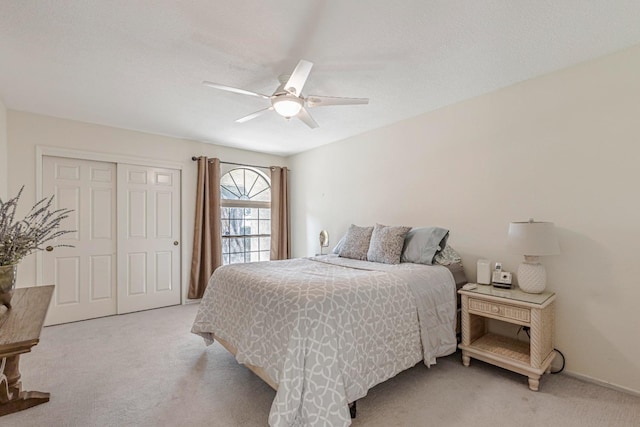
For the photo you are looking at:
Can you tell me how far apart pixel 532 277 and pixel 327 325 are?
5.74 feet

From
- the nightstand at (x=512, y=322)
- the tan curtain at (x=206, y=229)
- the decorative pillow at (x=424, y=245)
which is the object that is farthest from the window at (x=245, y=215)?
the nightstand at (x=512, y=322)

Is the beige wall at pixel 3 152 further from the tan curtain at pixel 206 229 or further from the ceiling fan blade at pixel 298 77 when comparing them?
the ceiling fan blade at pixel 298 77

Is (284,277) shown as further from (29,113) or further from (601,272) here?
(29,113)

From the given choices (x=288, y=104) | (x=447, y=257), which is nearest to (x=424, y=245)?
(x=447, y=257)

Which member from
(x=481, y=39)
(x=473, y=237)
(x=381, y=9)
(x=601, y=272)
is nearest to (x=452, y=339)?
(x=473, y=237)

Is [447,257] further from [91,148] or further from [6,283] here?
[91,148]

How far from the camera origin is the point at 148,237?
13.5 ft

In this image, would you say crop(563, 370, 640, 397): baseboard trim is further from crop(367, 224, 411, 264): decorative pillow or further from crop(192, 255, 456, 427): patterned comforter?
crop(367, 224, 411, 264): decorative pillow

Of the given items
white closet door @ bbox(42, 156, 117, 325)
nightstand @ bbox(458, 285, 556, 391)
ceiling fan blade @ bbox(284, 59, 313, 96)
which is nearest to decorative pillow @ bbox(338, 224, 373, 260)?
nightstand @ bbox(458, 285, 556, 391)

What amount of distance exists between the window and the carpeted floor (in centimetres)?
229

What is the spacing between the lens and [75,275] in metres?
3.62

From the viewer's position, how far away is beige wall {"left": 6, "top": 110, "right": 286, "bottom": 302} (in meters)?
3.29

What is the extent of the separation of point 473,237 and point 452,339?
102 centimetres

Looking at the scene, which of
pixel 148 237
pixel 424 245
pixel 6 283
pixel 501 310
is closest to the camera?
pixel 6 283
